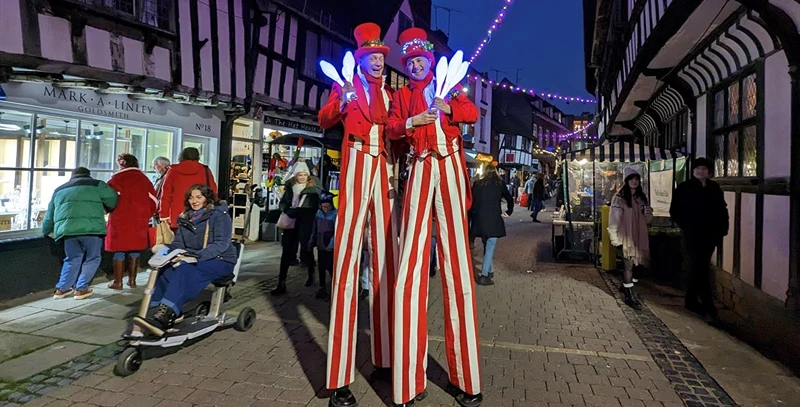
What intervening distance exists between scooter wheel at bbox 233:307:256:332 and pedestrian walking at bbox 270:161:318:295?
1.41m

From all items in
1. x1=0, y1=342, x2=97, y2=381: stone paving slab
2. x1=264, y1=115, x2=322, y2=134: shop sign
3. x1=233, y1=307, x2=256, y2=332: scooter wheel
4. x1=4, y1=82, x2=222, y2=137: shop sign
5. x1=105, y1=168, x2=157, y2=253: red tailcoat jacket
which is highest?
x1=264, y1=115, x2=322, y2=134: shop sign

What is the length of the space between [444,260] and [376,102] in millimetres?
1178

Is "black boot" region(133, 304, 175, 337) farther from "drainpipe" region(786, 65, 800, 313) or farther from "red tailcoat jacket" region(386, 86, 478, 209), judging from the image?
"drainpipe" region(786, 65, 800, 313)

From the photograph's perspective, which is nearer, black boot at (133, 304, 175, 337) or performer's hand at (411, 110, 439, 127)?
performer's hand at (411, 110, 439, 127)

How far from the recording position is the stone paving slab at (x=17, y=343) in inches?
166

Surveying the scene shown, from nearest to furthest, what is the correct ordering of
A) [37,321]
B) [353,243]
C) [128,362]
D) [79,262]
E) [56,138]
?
[353,243] → [128,362] → [37,321] → [79,262] → [56,138]

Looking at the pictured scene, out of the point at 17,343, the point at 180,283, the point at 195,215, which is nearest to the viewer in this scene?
the point at 180,283

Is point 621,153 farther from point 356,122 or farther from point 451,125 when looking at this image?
point 356,122

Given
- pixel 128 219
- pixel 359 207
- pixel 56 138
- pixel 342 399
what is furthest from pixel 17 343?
pixel 359 207

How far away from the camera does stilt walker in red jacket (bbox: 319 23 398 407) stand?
3.20 m

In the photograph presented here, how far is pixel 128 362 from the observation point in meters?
3.74

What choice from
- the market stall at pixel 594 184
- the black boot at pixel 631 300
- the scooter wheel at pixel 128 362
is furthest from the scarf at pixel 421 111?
the market stall at pixel 594 184

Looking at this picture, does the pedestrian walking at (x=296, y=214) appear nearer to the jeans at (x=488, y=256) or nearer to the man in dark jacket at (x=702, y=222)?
the jeans at (x=488, y=256)

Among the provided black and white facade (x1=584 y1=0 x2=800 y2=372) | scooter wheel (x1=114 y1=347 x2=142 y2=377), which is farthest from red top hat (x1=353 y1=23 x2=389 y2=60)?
black and white facade (x1=584 y1=0 x2=800 y2=372)
